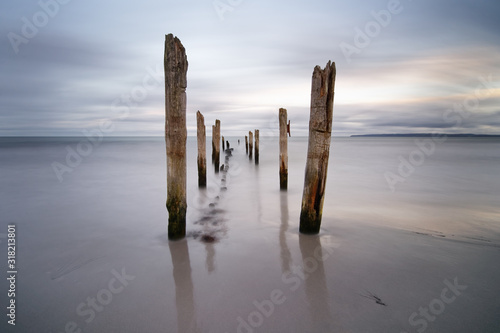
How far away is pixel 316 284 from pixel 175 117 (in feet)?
9.59

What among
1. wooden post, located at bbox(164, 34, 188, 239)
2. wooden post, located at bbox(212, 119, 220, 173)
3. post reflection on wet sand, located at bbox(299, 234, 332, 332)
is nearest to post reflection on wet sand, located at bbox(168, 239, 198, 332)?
wooden post, located at bbox(164, 34, 188, 239)

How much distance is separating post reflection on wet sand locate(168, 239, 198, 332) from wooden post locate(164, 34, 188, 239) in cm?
61

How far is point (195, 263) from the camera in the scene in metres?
3.46

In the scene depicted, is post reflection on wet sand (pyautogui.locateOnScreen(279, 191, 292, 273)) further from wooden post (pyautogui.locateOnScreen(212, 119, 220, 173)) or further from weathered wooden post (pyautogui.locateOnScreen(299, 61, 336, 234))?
wooden post (pyautogui.locateOnScreen(212, 119, 220, 173))

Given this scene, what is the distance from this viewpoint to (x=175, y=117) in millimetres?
3885

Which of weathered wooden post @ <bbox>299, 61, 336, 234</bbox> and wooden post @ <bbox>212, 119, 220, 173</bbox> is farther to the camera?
wooden post @ <bbox>212, 119, 220, 173</bbox>

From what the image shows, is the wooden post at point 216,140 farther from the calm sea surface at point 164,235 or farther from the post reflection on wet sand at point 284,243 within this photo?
the post reflection on wet sand at point 284,243

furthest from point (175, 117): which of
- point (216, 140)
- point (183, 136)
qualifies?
point (216, 140)

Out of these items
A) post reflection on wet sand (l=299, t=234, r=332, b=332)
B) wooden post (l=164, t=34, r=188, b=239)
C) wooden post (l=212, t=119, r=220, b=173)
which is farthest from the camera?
wooden post (l=212, t=119, r=220, b=173)

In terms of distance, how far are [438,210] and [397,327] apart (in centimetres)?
505

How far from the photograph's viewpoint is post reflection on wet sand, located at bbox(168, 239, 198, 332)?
238 centimetres

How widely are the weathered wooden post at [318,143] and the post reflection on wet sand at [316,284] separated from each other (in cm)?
39

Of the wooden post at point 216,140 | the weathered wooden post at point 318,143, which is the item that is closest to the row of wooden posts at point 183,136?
the weathered wooden post at point 318,143

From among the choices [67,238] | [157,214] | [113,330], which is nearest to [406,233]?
[113,330]
